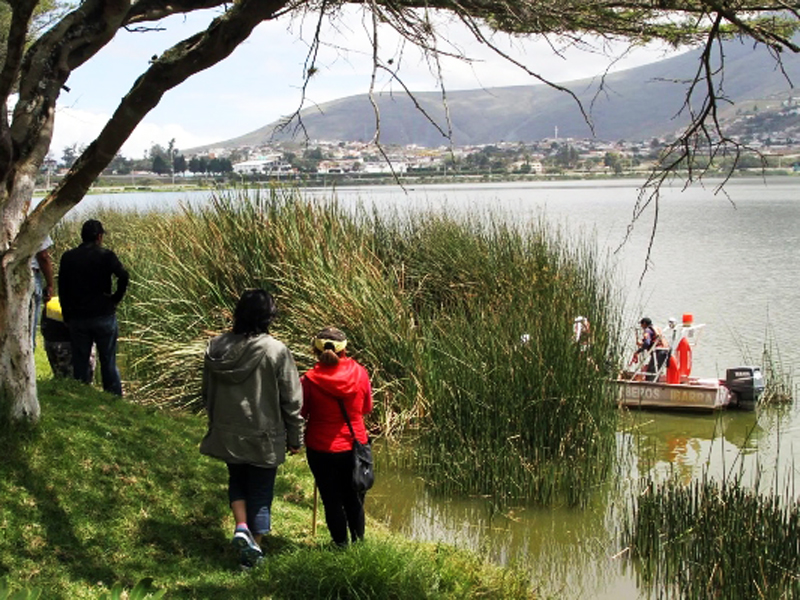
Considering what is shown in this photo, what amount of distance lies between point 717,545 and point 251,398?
2.98m

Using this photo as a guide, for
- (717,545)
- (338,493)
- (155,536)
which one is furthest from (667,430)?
(155,536)

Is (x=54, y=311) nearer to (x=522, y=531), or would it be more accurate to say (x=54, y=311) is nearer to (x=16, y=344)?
(x=16, y=344)

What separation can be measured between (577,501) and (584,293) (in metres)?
3.12

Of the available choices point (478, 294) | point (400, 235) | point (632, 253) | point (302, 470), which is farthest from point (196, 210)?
point (632, 253)

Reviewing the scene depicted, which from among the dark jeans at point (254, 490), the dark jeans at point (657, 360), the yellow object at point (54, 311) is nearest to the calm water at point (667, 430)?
the dark jeans at point (657, 360)

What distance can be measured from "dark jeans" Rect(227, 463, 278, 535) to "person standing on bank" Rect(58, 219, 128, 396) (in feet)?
9.52

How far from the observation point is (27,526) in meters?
5.03

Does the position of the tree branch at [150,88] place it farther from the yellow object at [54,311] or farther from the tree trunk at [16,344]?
the yellow object at [54,311]

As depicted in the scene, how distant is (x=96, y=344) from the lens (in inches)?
307

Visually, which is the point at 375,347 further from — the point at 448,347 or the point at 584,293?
the point at 584,293

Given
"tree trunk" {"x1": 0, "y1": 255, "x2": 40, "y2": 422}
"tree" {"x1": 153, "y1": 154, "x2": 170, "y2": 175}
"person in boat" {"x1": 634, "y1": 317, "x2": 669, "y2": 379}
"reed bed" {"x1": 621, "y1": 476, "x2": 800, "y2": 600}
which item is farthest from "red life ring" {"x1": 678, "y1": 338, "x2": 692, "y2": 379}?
"tree" {"x1": 153, "y1": 154, "x2": 170, "y2": 175}

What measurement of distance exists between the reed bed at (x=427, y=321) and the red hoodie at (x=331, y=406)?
123 inches

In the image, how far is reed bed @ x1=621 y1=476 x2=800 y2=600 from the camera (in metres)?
5.68

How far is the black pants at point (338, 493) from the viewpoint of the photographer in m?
5.09
